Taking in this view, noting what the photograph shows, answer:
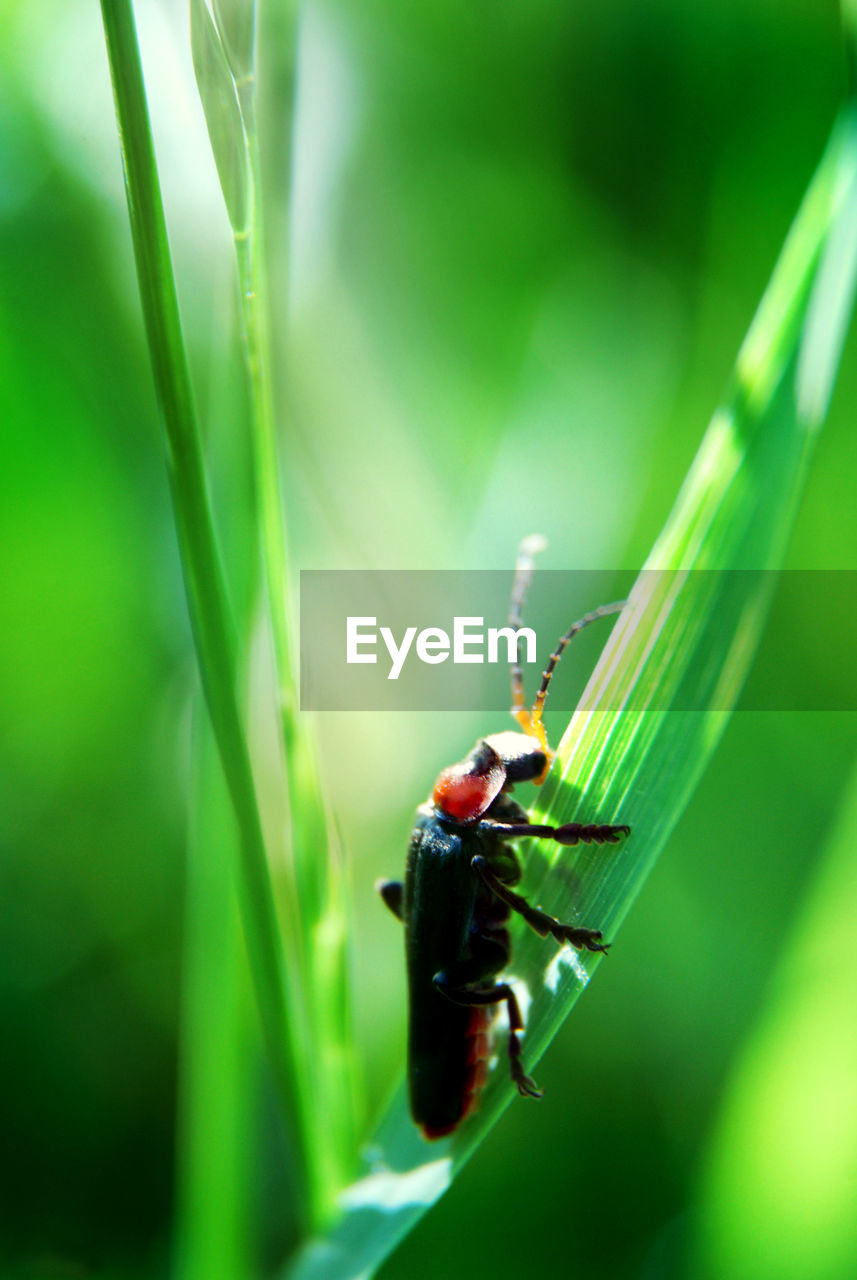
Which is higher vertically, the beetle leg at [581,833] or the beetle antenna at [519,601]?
the beetle antenna at [519,601]

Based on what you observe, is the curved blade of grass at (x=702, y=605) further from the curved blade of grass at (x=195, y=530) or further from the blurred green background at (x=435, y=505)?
the blurred green background at (x=435, y=505)

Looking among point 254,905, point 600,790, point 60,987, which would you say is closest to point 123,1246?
point 60,987

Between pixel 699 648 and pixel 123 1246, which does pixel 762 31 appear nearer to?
pixel 699 648

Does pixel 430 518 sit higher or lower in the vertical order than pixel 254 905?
higher

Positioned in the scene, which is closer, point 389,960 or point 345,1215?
point 345,1215

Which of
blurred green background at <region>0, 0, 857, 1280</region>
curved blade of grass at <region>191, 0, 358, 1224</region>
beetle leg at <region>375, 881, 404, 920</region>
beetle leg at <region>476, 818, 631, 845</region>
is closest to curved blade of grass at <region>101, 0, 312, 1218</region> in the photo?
curved blade of grass at <region>191, 0, 358, 1224</region>

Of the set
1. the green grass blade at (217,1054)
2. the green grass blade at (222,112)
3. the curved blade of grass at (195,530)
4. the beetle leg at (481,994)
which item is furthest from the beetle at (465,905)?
the green grass blade at (222,112)
